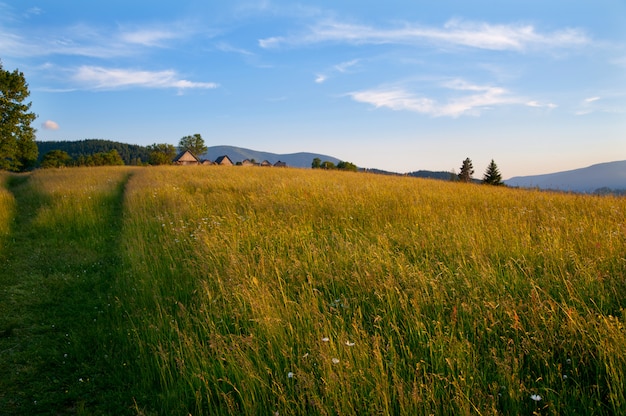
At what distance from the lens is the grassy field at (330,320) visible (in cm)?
237

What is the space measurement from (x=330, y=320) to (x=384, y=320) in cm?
54

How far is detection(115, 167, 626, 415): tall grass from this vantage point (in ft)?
7.63

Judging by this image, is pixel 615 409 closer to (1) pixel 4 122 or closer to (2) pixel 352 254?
(2) pixel 352 254

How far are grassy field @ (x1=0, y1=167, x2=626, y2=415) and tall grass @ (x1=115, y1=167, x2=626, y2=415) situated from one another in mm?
22

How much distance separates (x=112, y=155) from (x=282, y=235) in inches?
3878

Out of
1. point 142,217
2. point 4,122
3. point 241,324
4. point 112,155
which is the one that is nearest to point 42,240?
point 142,217

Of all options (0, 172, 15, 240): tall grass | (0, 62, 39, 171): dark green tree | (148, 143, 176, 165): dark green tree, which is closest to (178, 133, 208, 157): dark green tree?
(148, 143, 176, 165): dark green tree

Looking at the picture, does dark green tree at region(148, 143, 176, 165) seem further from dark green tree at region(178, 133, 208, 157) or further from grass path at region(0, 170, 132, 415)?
grass path at region(0, 170, 132, 415)

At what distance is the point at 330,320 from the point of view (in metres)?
3.21

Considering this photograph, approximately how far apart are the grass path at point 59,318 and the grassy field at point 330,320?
0.02m

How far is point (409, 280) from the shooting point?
3.65 meters

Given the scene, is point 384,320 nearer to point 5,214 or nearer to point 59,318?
point 59,318

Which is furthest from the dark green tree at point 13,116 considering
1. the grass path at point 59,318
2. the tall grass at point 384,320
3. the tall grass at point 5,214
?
the tall grass at point 384,320

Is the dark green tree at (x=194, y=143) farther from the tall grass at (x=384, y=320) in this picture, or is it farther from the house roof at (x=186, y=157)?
the tall grass at (x=384, y=320)
